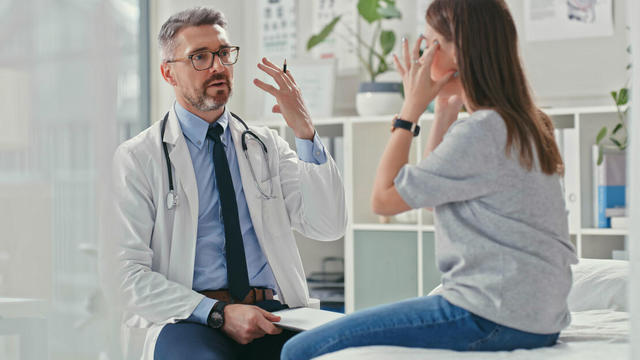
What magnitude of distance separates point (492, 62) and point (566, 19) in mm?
2293

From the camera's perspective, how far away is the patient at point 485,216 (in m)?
1.08

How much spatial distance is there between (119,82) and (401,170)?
0.53m

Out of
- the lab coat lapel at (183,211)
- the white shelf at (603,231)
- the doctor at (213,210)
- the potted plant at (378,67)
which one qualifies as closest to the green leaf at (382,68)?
the potted plant at (378,67)

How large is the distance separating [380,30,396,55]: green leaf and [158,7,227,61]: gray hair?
160cm

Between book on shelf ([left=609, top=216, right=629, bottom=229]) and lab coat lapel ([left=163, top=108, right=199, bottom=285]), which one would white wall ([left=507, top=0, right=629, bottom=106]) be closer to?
book on shelf ([left=609, top=216, right=629, bottom=229])

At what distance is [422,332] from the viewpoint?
43.6 inches

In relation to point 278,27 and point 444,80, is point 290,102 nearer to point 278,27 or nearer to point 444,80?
point 444,80

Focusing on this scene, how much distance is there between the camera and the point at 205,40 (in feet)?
5.90

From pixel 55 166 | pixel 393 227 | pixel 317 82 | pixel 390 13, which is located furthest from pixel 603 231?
pixel 55 166

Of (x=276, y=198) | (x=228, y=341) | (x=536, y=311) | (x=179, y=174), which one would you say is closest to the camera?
(x=536, y=311)

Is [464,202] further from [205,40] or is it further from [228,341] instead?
[205,40]

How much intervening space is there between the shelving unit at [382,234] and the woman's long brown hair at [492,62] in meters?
1.91

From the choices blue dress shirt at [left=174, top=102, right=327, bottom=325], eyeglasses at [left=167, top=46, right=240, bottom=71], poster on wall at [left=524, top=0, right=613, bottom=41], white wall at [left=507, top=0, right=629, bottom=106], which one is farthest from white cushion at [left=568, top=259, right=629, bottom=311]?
poster on wall at [left=524, top=0, right=613, bottom=41]

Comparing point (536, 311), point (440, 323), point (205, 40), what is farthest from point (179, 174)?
point (536, 311)
